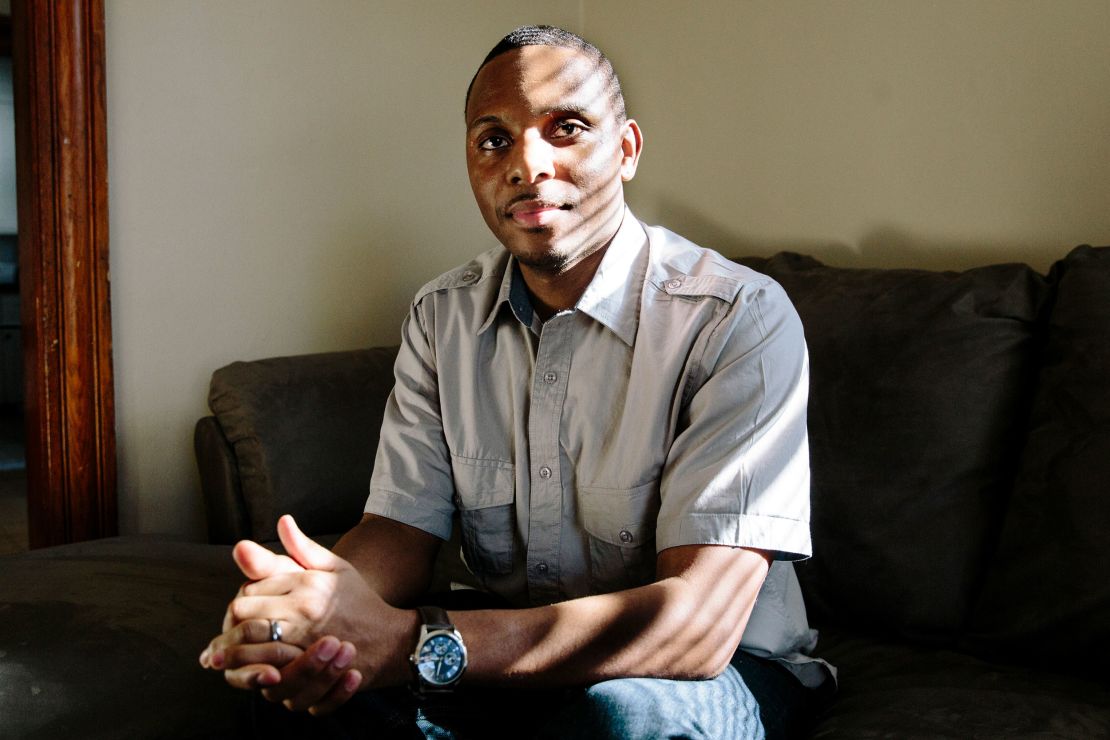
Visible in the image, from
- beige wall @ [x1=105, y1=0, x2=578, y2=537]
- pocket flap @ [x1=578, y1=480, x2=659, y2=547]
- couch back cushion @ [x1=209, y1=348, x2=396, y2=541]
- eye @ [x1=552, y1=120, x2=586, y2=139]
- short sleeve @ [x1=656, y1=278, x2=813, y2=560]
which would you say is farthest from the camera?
beige wall @ [x1=105, y1=0, x2=578, y2=537]

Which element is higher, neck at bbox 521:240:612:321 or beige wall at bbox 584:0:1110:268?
beige wall at bbox 584:0:1110:268

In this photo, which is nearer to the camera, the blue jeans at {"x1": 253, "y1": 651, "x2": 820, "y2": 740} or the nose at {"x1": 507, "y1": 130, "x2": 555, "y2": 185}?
the blue jeans at {"x1": 253, "y1": 651, "x2": 820, "y2": 740}

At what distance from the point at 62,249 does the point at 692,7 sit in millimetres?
1446

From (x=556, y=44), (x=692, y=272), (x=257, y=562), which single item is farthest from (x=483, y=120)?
(x=257, y=562)

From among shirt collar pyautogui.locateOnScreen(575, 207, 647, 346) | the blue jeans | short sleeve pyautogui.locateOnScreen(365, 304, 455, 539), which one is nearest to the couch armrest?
short sleeve pyautogui.locateOnScreen(365, 304, 455, 539)

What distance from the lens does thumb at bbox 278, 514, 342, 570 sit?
3.71 feet

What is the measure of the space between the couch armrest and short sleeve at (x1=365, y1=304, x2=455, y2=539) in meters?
0.52

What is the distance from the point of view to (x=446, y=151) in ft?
8.18

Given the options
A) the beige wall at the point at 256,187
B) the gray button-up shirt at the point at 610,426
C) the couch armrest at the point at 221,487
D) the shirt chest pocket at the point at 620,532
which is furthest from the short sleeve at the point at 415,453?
the beige wall at the point at 256,187

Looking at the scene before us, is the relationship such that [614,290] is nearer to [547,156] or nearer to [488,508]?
[547,156]

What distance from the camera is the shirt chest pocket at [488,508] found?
4.86 ft

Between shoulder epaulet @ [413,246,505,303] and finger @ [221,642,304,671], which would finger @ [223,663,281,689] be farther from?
shoulder epaulet @ [413,246,505,303]

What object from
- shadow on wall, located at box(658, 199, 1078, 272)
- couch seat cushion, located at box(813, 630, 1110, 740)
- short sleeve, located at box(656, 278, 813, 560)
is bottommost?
couch seat cushion, located at box(813, 630, 1110, 740)

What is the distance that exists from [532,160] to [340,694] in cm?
74
